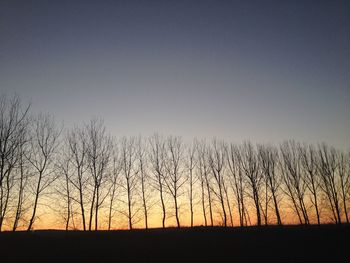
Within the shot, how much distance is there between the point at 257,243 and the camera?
55.6 feet

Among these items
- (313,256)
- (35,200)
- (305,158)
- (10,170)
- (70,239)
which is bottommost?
(313,256)

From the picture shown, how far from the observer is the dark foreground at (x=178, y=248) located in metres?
13.4

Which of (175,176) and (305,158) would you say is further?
(305,158)

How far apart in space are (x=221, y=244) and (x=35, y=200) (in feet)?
50.3

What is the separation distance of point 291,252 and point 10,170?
787 inches

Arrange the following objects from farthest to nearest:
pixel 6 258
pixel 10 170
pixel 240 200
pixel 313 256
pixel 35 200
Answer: pixel 240 200 → pixel 35 200 → pixel 10 170 → pixel 313 256 → pixel 6 258

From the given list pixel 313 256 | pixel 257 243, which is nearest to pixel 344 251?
pixel 313 256

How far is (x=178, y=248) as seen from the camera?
605 inches

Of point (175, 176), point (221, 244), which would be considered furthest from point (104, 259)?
point (175, 176)

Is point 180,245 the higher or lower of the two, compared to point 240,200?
lower

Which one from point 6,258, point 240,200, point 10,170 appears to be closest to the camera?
point 6,258

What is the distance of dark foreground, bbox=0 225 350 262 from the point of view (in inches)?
527

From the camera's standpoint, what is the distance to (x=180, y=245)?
1602cm

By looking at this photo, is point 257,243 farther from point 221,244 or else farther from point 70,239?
point 70,239
